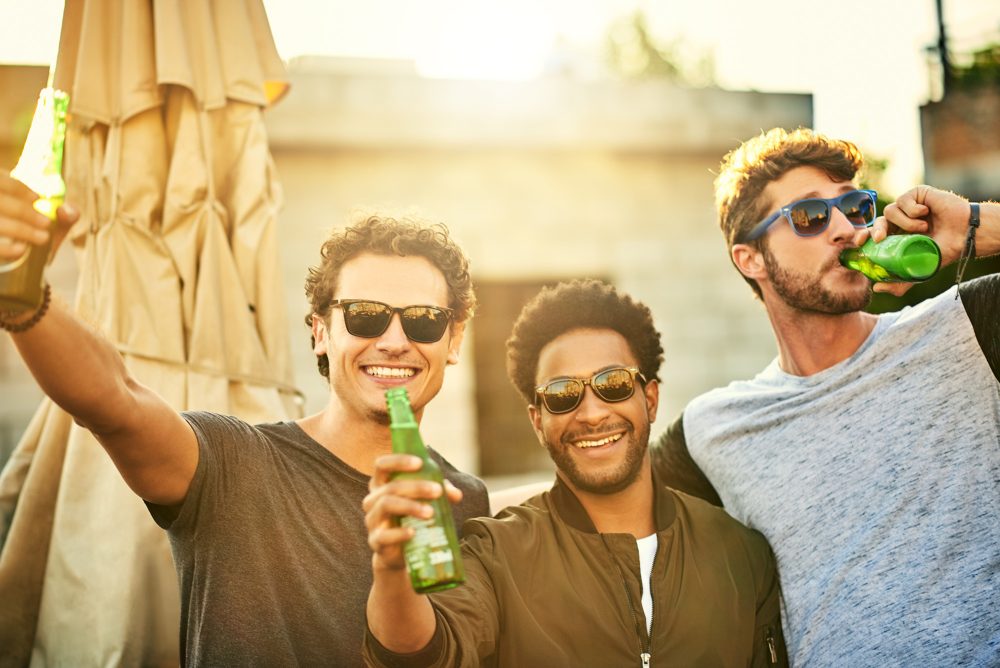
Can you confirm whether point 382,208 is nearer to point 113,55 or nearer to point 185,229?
point 185,229

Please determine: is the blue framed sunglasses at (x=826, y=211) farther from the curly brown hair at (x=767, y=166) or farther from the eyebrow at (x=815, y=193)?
the curly brown hair at (x=767, y=166)

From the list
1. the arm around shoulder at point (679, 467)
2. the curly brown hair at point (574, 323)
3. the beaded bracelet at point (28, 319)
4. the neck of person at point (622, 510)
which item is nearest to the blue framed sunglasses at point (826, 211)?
the curly brown hair at point (574, 323)

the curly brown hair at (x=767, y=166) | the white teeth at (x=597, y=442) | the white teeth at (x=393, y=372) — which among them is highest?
the curly brown hair at (x=767, y=166)

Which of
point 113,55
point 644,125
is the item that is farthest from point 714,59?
point 113,55

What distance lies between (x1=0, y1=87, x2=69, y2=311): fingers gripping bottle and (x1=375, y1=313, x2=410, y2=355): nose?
40.1 inches

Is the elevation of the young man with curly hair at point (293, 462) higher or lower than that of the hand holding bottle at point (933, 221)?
lower

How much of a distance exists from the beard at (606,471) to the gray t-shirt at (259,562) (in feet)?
2.18

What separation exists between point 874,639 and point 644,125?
20.6 feet

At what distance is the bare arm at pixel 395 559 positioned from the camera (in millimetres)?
1618

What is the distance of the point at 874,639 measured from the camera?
2.51m

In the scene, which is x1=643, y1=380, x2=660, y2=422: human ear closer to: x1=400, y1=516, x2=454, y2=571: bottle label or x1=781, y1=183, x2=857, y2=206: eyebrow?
x1=781, y1=183, x2=857, y2=206: eyebrow

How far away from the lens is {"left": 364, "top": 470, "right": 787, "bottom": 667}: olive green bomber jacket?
7.63 ft

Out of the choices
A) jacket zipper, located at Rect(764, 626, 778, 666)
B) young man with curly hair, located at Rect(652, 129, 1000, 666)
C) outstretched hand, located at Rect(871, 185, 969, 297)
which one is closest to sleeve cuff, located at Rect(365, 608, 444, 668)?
jacket zipper, located at Rect(764, 626, 778, 666)

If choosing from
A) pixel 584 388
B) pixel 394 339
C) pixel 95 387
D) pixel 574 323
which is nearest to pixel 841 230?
pixel 574 323
